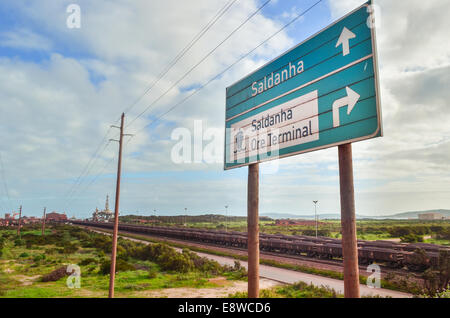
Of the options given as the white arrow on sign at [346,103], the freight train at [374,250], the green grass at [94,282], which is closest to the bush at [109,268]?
the green grass at [94,282]

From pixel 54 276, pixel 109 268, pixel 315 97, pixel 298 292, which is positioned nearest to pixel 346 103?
pixel 315 97

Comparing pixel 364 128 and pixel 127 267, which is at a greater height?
pixel 364 128

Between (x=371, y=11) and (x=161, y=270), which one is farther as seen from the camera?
(x=161, y=270)

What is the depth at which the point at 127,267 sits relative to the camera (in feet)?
69.3

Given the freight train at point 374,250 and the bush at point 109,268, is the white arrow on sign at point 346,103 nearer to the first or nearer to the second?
the freight train at point 374,250

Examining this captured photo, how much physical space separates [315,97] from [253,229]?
4339mm

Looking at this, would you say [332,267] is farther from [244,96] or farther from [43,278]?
[43,278]

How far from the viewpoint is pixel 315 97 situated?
692 centimetres

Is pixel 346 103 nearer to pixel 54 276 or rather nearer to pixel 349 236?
pixel 349 236

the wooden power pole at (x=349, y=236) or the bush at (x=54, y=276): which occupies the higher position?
the wooden power pole at (x=349, y=236)

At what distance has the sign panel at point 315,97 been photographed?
572cm

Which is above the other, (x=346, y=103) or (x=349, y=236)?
(x=346, y=103)
